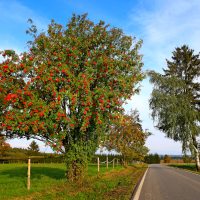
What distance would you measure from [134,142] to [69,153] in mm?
16560

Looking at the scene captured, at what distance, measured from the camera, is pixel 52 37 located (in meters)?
11.1

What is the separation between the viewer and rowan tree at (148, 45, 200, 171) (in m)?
24.6

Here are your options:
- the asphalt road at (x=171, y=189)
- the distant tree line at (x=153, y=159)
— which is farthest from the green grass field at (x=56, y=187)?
the distant tree line at (x=153, y=159)

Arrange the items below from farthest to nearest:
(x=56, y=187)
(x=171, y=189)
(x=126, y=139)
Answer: (x=126, y=139), (x=56, y=187), (x=171, y=189)

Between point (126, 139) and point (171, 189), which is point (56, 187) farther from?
point (126, 139)

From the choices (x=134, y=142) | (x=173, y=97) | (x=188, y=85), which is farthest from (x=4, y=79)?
(x=188, y=85)

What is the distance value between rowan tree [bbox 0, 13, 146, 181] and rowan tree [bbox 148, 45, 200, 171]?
16.3m

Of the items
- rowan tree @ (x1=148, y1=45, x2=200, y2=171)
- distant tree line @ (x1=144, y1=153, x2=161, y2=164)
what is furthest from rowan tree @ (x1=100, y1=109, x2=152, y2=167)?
distant tree line @ (x1=144, y1=153, x2=161, y2=164)

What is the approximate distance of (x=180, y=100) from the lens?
2592 cm

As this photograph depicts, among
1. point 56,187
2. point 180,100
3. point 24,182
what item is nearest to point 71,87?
point 56,187

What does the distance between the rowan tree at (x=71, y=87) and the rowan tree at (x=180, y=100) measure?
1630 cm

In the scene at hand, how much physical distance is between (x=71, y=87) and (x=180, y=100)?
67.8 feet

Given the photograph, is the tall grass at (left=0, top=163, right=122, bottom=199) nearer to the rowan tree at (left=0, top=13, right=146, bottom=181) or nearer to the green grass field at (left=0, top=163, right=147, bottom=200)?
the green grass field at (left=0, top=163, right=147, bottom=200)

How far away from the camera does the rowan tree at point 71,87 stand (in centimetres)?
830
